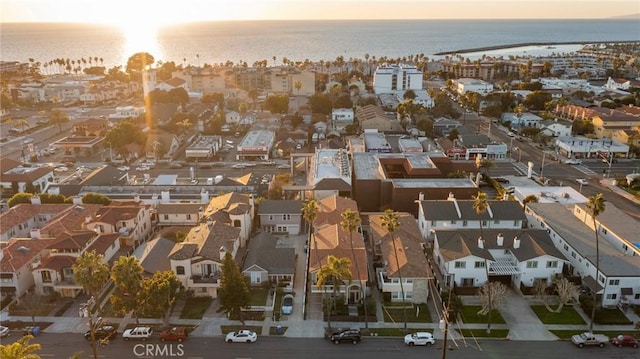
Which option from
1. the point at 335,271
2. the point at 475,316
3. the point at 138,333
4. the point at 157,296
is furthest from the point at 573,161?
the point at 138,333

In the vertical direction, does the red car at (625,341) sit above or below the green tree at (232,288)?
below

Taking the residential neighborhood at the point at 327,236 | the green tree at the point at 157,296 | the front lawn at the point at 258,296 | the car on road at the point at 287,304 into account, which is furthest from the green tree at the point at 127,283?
the car on road at the point at 287,304

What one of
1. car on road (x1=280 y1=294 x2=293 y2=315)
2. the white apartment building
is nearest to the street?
car on road (x1=280 y1=294 x2=293 y2=315)

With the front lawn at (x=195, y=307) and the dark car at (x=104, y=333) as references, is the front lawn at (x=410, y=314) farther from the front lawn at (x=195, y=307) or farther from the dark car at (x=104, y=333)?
the dark car at (x=104, y=333)

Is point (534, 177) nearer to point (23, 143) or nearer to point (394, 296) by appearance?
point (394, 296)

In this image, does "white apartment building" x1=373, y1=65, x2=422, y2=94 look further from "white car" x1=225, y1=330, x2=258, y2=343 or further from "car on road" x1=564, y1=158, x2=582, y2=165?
"white car" x1=225, y1=330, x2=258, y2=343

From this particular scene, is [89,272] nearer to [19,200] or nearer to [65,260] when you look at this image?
[65,260]
